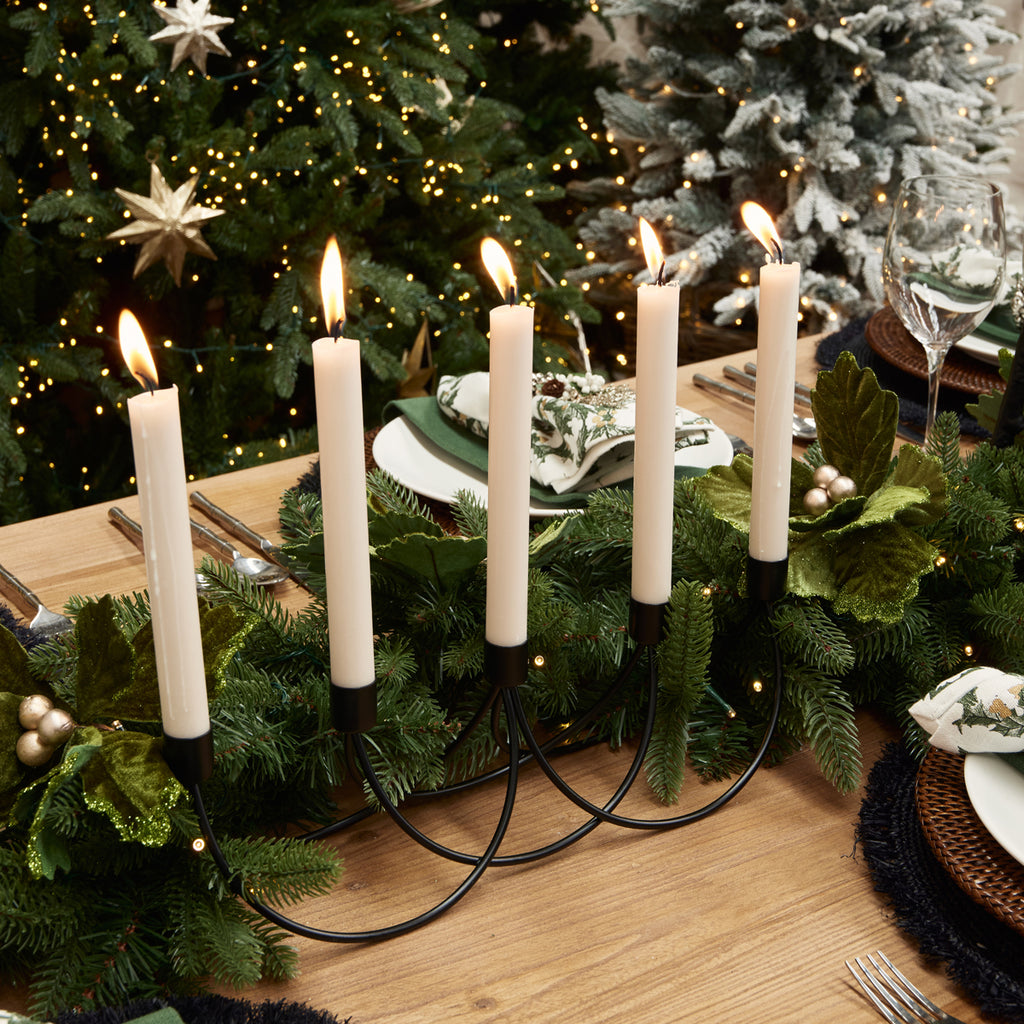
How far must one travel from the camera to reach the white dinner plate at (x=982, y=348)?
112 centimetres

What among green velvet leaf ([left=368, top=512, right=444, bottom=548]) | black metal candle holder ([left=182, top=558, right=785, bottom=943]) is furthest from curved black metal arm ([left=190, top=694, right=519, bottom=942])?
green velvet leaf ([left=368, top=512, right=444, bottom=548])

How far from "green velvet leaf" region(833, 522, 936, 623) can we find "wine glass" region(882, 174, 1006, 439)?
28 cm

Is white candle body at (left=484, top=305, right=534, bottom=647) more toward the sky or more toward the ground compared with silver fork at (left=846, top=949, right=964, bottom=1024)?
more toward the sky

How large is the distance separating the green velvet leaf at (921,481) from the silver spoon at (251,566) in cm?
44

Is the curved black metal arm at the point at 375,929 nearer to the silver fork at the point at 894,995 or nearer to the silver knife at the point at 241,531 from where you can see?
the silver fork at the point at 894,995

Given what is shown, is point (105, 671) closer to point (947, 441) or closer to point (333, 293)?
point (333, 293)

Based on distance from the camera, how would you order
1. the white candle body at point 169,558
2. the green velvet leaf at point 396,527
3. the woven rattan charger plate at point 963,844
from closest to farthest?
the white candle body at point 169,558 → the woven rattan charger plate at point 963,844 → the green velvet leaf at point 396,527

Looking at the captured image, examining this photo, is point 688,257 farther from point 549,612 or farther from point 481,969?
point 481,969

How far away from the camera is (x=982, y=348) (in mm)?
1119

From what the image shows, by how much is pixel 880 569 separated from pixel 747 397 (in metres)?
0.54

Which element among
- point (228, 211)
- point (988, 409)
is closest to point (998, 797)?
point (988, 409)

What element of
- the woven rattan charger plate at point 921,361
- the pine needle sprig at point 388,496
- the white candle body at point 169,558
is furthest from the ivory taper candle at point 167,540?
the woven rattan charger plate at point 921,361

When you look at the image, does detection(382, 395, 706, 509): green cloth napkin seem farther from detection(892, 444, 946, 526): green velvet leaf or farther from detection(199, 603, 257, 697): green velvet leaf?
detection(199, 603, 257, 697): green velvet leaf

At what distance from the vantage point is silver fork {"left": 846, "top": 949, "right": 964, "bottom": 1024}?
47cm
